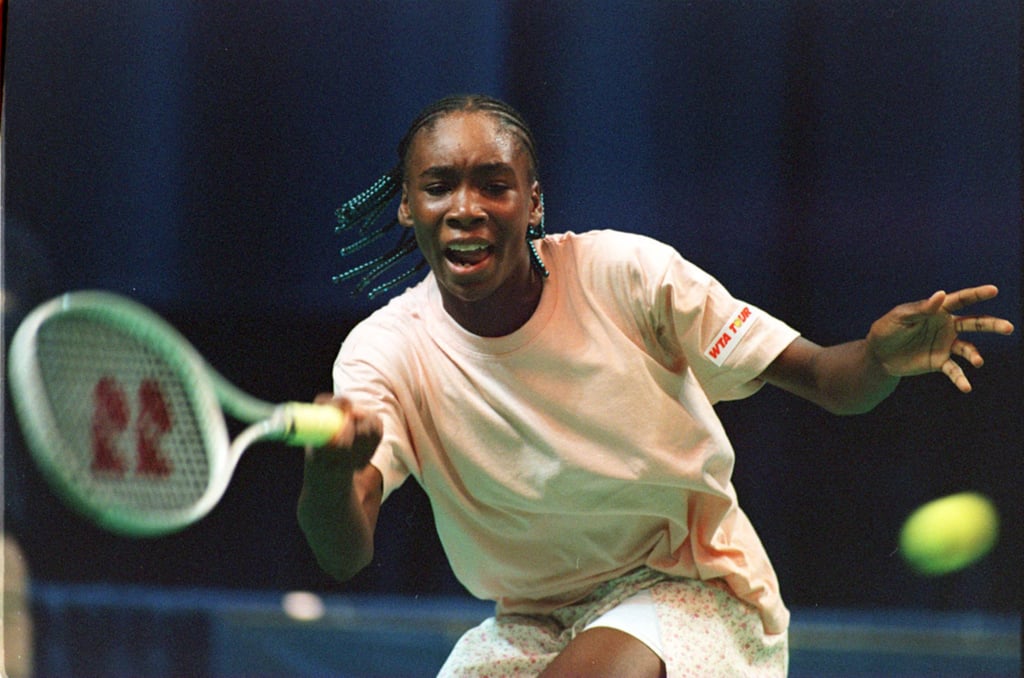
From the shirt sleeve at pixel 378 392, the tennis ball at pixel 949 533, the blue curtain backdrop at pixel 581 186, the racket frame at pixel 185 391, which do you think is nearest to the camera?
the racket frame at pixel 185 391

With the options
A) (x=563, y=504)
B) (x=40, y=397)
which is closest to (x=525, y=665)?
(x=563, y=504)

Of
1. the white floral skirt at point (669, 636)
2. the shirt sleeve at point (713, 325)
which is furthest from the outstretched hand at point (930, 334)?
the white floral skirt at point (669, 636)

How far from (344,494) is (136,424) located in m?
0.18

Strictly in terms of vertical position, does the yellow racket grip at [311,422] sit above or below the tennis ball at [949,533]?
above

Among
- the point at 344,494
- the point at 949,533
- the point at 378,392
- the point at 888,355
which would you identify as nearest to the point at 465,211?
the point at 378,392

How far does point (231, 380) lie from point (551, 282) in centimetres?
50

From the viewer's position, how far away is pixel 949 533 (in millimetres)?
1573

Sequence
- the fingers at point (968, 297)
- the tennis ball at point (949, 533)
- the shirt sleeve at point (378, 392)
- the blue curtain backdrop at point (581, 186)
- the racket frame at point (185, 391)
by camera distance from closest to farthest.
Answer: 1. the racket frame at point (185, 391)
2. the fingers at point (968, 297)
3. the shirt sleeve at point (378, 392)
4. the blue curtain backdrop at point (581, 186)
5. the tennis ball at point (949, 533)

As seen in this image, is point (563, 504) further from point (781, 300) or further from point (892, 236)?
point (892, 236)

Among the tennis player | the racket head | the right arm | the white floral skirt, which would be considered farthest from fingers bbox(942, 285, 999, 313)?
the racket head

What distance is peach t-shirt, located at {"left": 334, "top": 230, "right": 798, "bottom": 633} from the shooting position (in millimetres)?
1221

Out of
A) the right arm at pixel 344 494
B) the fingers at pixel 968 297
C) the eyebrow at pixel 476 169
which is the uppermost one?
the eyebrow at pixel 476 169

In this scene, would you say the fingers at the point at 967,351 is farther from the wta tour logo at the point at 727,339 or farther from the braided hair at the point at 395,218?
the braided hair at the point at 395,218

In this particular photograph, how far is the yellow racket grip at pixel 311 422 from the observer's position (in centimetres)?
96
